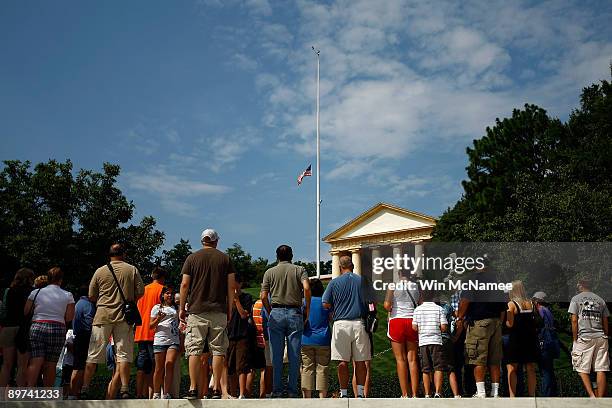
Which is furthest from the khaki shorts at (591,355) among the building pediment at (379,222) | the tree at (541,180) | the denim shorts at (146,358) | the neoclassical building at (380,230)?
the building pediment at (379,222)

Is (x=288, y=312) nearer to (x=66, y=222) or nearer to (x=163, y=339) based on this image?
(x=163, y=339)

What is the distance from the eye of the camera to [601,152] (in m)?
30.6

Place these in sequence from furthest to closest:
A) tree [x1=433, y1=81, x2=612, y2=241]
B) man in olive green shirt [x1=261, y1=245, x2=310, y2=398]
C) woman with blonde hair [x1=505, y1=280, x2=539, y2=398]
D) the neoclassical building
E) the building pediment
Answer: the building pediment, the neoclassical building, tree [x1=433, y1=81, x2=612, y2=241], woman with blonde hair [x1=505, y1=280, x2=539, y2=398], man in olive green shirt [x1=261, y1=245, x2=310, y2=398]

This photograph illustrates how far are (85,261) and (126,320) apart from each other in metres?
28.6

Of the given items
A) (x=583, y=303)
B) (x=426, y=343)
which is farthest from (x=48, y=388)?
(x=583, y=303)

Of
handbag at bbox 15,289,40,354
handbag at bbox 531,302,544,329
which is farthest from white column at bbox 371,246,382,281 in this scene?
handbag at bbox 15,289,40,354

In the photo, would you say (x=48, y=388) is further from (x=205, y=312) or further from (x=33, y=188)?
(x=33, y=188)

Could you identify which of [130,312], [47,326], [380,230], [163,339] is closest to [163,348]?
[163,339]

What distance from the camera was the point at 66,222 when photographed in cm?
3400

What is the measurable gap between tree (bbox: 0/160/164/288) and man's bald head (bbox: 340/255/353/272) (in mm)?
26957

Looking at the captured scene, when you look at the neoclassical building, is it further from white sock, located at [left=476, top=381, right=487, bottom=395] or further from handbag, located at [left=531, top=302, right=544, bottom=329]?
white sock, located at [left=476, top=381, right=487, bottom=395]

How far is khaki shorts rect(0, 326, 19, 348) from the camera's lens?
325 inches

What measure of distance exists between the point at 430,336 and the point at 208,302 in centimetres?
313

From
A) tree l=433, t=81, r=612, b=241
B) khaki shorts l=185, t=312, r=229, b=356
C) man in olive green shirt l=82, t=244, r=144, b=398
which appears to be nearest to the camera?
khaki shorts l=185, t=312, r=229, b=356
